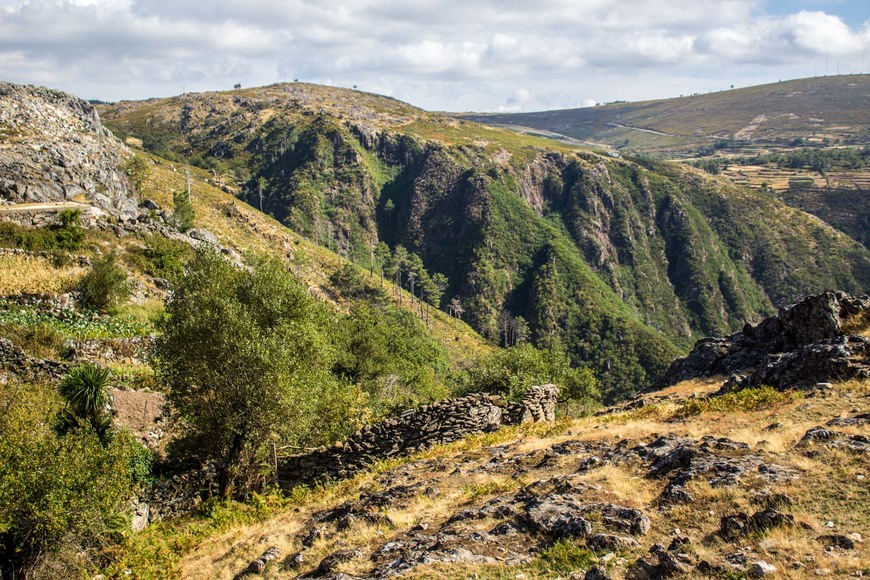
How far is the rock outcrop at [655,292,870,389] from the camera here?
20156 mm

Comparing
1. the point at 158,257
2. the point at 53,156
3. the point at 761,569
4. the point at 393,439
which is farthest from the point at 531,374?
the point at 53,156

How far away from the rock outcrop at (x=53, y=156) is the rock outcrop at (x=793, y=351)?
60892 mm

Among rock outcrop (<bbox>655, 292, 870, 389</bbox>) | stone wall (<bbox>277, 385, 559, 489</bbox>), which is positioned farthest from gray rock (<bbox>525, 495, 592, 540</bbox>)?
rock outcrop (<bbox>655, 292, 870, 389</bbox>)

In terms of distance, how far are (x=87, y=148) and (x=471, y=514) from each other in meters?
99.1

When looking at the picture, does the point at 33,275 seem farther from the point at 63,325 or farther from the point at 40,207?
the point at 40,207

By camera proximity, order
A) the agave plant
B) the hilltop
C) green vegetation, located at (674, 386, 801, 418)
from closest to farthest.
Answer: the hilltop
green vegetation, located at (674, 386, 801, 418)
the agave plant

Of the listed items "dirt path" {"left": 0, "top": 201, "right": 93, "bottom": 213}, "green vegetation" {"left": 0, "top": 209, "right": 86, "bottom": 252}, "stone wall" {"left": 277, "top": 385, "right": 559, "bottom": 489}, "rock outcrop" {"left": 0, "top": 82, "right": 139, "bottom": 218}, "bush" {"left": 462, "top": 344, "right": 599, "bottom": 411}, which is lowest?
"bush" {"left": 462, "top": 344, "right": 599, "bottom": 411}

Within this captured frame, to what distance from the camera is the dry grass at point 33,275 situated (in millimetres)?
37688

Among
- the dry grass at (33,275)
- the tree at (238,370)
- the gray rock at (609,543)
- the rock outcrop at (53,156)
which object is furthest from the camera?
the rock outcrop at (53,156)

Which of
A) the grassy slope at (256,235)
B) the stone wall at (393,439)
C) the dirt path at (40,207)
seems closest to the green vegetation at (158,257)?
the dirt path at (40,207)

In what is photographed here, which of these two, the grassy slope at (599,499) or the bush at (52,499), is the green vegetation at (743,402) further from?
the bush at (52,499)

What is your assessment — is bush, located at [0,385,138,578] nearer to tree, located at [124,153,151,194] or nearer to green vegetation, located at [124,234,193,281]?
green vegetation, located at [124,234,193,281]

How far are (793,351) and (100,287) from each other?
41.7m

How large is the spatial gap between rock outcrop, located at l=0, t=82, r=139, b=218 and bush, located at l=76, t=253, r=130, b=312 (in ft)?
86.5
